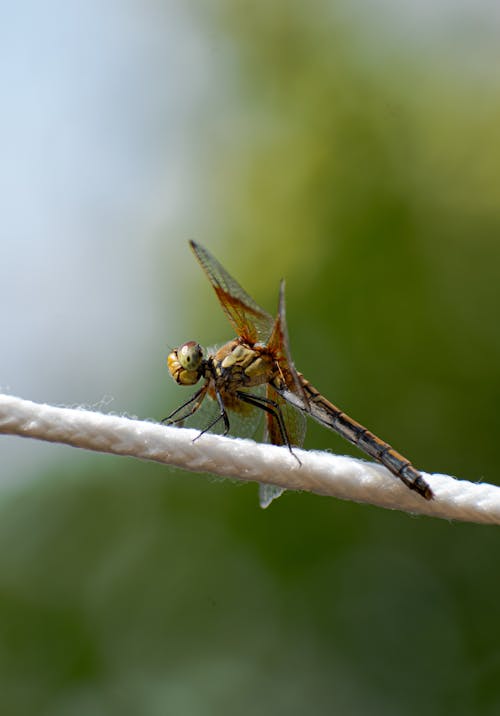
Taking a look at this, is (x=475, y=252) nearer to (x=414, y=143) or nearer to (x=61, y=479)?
(x=414, y=143)

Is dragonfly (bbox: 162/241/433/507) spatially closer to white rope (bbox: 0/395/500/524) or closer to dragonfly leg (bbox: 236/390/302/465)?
dragonfly leg (bbox: 236/390/302/465)

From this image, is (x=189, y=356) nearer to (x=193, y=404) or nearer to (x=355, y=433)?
(x=193, y=404)

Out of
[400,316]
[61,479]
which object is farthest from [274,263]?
[61,479]

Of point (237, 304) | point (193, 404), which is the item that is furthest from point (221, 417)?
point (237, 304)

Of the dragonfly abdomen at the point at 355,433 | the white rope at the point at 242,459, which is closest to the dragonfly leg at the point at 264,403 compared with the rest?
the dragonfly abdomen at the point at 355,433

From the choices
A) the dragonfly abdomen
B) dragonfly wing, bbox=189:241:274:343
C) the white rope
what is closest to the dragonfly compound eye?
dragonfly wing, bbox=189:241:274:343

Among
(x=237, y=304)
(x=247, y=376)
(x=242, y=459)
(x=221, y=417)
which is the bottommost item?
(x=242, y=459)
